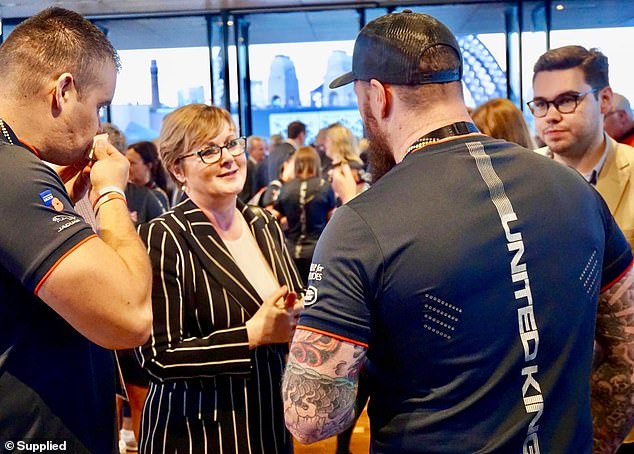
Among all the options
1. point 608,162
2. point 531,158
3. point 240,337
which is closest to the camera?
point 531,158

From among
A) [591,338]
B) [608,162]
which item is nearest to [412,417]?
[591,338]

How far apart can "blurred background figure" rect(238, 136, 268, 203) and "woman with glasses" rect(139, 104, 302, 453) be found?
560 centimetres

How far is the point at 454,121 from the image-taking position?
131 cm

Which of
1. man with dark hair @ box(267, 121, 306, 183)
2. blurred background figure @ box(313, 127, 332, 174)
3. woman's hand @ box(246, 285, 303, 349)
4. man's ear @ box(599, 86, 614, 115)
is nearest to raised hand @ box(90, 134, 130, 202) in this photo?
woman's hand @ box(246, 285, 303, 349)

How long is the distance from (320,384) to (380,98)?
52cm

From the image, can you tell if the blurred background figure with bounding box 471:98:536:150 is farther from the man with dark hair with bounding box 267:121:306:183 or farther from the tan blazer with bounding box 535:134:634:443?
the man with dark hair with bounding box 267:121:306:183

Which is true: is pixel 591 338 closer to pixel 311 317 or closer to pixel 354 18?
pixel 311 317

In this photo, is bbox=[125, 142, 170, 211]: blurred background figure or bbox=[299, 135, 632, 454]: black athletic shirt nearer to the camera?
bbox=[299, 135, 632, 454]: black athletic shirt

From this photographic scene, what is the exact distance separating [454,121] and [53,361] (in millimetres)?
824

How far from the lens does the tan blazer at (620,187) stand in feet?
7.17

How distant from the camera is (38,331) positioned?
1.27 metres

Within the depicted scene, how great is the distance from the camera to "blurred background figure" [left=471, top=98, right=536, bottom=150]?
2.55m

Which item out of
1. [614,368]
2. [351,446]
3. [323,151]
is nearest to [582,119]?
[614,368]

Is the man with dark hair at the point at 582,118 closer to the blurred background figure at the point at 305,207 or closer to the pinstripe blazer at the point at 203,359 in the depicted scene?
the pinstripe blazer at the point at 203,359
